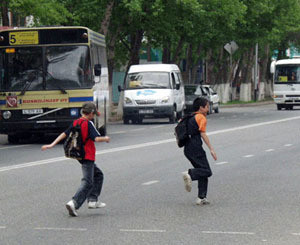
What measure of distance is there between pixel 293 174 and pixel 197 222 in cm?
525

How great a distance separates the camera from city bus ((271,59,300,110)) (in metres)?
48.0

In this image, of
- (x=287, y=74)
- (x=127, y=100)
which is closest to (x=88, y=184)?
(x=127, y=100)

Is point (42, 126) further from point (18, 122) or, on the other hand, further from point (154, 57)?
point (154, 57)

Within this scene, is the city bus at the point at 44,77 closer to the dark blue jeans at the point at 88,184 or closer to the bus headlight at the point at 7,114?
the bus headlight at the point at 7,114

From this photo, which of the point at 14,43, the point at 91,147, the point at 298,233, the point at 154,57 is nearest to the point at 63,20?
the point at 14,43

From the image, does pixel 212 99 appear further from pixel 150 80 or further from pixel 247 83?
pixel 247 83

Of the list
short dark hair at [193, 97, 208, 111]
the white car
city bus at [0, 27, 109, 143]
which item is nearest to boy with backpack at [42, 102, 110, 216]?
short dark hair at [193, 97, 208, 111]

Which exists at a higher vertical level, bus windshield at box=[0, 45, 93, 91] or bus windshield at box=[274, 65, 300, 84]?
bus windshield at box=[0, 45, 93, 91]

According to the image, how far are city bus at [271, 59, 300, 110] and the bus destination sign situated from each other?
28.5 meters

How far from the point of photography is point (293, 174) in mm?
14102

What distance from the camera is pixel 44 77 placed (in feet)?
69.0

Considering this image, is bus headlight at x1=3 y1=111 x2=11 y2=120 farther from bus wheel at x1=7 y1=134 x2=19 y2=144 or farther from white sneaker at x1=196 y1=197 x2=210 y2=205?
white sneaker at x1=196 y1=197 x2=210 y2=205

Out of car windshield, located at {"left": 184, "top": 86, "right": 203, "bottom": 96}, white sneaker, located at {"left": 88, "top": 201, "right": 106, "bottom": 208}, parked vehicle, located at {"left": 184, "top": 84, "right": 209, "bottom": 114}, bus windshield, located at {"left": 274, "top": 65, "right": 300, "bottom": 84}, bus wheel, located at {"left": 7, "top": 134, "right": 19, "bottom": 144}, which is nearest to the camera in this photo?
white sneaker, located at {"left": 88, "top": 201, "right": 106, "bottom": 208}

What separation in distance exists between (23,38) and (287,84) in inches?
1172
